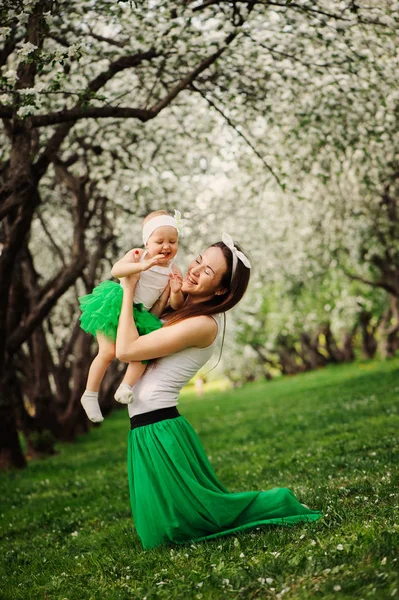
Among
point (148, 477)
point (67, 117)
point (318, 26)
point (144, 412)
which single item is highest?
point (318, 26)

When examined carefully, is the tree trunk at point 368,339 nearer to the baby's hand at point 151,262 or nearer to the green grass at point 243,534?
the green grass at point 243,534

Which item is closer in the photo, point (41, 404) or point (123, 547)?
point (123, 547)

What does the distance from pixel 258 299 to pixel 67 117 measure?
27.0m

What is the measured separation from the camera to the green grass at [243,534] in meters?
4.23

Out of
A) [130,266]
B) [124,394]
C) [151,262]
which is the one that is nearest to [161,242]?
[151,262]

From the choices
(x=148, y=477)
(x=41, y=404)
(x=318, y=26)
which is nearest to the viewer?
(x=148, y=477)

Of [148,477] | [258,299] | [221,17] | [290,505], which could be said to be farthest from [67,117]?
[258,299]

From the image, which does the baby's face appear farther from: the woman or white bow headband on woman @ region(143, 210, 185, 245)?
the woman

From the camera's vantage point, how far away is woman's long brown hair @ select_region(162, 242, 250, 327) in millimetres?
5258

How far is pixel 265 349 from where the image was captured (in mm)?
43750

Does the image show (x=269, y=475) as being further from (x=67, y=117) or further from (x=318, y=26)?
(x=318, y=26)

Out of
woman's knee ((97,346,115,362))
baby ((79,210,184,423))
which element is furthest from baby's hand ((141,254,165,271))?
woman's knee ((97,346,115,362))

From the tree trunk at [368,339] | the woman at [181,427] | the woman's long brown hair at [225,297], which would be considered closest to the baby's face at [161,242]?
the woman at [181,427]

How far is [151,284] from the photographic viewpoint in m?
5.29
